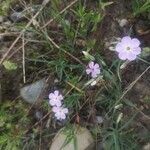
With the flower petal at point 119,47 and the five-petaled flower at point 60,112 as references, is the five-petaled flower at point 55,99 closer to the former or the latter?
the five-petaled flower at point 60,112

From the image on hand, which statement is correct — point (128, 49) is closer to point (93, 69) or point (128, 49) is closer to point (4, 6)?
point (93, 69)

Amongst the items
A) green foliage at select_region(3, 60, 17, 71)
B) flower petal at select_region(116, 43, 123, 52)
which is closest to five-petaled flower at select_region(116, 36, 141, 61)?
flower petal at select_region(116, 43, 123, 52)

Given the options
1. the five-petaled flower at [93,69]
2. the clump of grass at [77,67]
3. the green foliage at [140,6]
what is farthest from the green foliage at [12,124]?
the green foliage at [140,6]

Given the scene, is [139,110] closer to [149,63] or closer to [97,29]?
[149,63]

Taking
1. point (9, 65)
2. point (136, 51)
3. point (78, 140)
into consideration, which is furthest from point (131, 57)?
point (9, 65)

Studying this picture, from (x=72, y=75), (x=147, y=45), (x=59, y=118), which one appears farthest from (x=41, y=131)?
(x=147, y=45)
